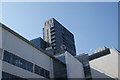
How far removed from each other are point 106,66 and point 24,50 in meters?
23.0

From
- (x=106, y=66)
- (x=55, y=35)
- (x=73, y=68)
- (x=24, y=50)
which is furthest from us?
(x=55, y=35)

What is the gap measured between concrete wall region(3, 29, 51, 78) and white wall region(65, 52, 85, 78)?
16.6 feet

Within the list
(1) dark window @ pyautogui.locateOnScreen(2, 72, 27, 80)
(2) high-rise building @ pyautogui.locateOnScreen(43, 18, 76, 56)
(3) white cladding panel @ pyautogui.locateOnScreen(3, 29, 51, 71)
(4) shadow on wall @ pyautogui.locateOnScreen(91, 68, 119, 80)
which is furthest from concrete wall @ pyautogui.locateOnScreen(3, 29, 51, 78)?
(2) high-rise building @ pyautogui.locateOnScreen(43, 18, 76, 56)

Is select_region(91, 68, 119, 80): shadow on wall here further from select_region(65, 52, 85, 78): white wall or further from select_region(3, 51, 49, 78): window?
select_region(3, 51, 49, 78): window

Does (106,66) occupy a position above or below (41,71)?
above

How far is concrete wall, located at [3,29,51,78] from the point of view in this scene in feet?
82.6

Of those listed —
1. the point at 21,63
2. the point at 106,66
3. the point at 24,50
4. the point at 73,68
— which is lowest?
the point at 21,63

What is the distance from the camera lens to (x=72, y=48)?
139000 millimetres

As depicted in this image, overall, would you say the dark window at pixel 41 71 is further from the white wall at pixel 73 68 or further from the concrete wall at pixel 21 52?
the white wall at pixel 73 68

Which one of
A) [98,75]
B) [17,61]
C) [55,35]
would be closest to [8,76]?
[17,61]

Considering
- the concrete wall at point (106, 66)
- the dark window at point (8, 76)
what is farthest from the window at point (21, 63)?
the concrete wall at point (106, 66)

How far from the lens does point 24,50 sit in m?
28.6

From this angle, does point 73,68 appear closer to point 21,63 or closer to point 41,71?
point 41,71

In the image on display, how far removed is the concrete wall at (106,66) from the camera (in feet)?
144
